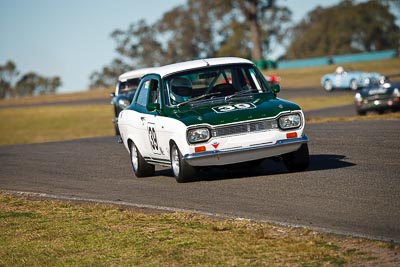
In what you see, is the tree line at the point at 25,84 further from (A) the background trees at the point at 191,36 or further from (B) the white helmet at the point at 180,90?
(B) the white helmet at the point at 180,90

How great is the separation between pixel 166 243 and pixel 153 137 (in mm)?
4732

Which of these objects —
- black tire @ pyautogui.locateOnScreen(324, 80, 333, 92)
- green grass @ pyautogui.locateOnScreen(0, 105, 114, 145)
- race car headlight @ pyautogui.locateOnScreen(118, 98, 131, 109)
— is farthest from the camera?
black tire @ pyautogui.locateOnScreen(324, 80, 333, 92)

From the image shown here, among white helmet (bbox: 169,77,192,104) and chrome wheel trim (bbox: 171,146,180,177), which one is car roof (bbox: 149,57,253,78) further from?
chrome wheel trim (bbox: 171,146,180,177)

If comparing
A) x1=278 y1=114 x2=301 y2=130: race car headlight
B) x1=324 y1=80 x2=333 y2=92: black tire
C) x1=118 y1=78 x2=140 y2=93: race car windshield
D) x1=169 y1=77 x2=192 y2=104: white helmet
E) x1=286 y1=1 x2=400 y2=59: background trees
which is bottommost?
x1=324 y1=80 x2=333 y2=92: black tire

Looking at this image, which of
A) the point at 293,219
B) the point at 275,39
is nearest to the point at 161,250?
the point at 293,219

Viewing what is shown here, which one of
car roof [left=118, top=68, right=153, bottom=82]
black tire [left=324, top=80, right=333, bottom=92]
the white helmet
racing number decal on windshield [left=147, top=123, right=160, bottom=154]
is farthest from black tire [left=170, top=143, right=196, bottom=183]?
black tire [left=324, top=80, right=333, bottom=92]

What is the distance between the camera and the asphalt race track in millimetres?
9117

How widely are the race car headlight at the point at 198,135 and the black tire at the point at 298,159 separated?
1.12 meters

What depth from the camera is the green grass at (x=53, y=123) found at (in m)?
46.2

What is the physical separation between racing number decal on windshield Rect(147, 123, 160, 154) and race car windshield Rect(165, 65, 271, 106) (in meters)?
0.39

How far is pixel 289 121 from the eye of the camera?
11961 mm

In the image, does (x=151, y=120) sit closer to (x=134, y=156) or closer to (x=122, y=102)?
(x=134, y=156)

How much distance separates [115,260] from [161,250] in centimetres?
40

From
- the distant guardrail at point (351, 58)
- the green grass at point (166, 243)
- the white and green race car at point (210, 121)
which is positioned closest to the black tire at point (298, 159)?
the white and green race car at point (210, 121)
